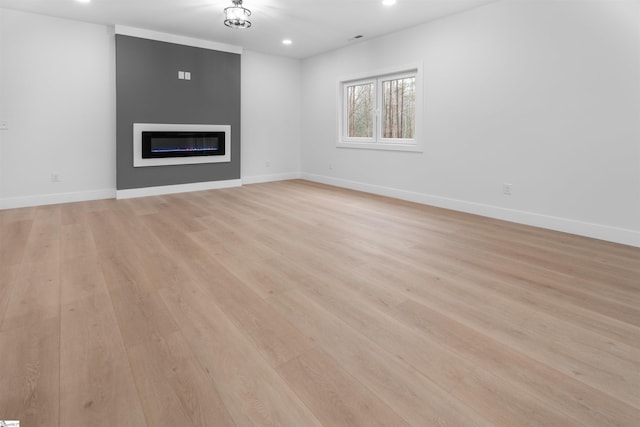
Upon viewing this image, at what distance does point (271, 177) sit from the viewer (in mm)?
7363

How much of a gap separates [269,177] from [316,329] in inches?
225

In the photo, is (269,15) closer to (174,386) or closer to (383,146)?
(383,146)

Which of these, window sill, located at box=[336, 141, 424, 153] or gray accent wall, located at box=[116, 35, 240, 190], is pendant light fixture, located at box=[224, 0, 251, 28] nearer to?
gray accent wall, located at box=[116, 35, 240, 190]

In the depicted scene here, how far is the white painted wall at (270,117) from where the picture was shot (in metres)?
6.89

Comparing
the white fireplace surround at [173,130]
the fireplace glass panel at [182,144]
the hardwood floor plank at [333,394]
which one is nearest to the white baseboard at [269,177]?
the white fireplace surround at [173,130]

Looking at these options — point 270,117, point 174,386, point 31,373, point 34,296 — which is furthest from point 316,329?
point 270,117

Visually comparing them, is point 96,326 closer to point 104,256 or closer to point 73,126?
point 104,256

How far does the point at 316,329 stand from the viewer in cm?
187

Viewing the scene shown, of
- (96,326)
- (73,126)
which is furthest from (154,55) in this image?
(96,326)

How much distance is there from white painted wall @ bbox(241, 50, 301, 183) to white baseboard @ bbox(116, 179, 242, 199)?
1.58 ft

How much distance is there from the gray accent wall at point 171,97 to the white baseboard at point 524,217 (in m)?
2.73

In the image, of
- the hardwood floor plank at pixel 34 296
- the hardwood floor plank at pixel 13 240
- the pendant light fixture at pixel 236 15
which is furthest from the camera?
the pendant light fixture at pixel 236 15

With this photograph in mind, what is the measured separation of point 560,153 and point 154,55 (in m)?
5.67

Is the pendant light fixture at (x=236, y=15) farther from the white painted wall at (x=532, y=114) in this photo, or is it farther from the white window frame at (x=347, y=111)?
the white window frame at (x=347, y=111)
